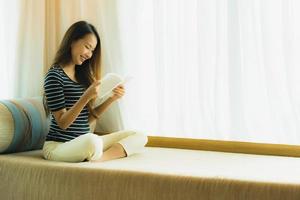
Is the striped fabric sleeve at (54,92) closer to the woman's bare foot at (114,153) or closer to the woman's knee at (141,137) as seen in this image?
the woman's bare foot at (114,153)

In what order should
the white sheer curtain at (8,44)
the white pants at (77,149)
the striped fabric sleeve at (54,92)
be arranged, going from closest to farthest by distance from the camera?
1. the white pants at (77,149)
2. the striped fabric sleeve at (54,92)
3. the white sheer curtain at (8,44)

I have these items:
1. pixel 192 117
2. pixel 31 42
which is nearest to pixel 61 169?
pixel 192 117

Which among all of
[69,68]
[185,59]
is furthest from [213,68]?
[69,68]

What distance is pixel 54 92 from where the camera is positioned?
191cm

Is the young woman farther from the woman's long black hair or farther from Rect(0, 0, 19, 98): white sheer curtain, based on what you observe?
Rect(0, 0, 19, 98): white sheer curtain

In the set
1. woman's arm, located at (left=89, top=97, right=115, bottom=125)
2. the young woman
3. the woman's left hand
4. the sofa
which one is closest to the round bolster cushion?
the sofa

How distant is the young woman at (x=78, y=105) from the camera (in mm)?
1830

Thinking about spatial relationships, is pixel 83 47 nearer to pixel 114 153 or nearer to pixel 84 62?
pixel 84 62

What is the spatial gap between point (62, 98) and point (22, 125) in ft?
0.78

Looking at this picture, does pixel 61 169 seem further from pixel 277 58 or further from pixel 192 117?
pixel 277 58

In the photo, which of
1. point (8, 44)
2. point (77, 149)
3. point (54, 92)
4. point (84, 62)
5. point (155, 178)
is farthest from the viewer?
point (8, 44)

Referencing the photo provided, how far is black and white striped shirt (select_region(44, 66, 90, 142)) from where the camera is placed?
1.91 metres

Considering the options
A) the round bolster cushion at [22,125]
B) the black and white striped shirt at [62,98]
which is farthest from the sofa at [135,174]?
the black and white striped shirt at [62,98]

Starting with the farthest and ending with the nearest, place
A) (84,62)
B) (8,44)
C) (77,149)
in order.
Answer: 1. (8,44)
2. (84,62)
3. (77,149)
